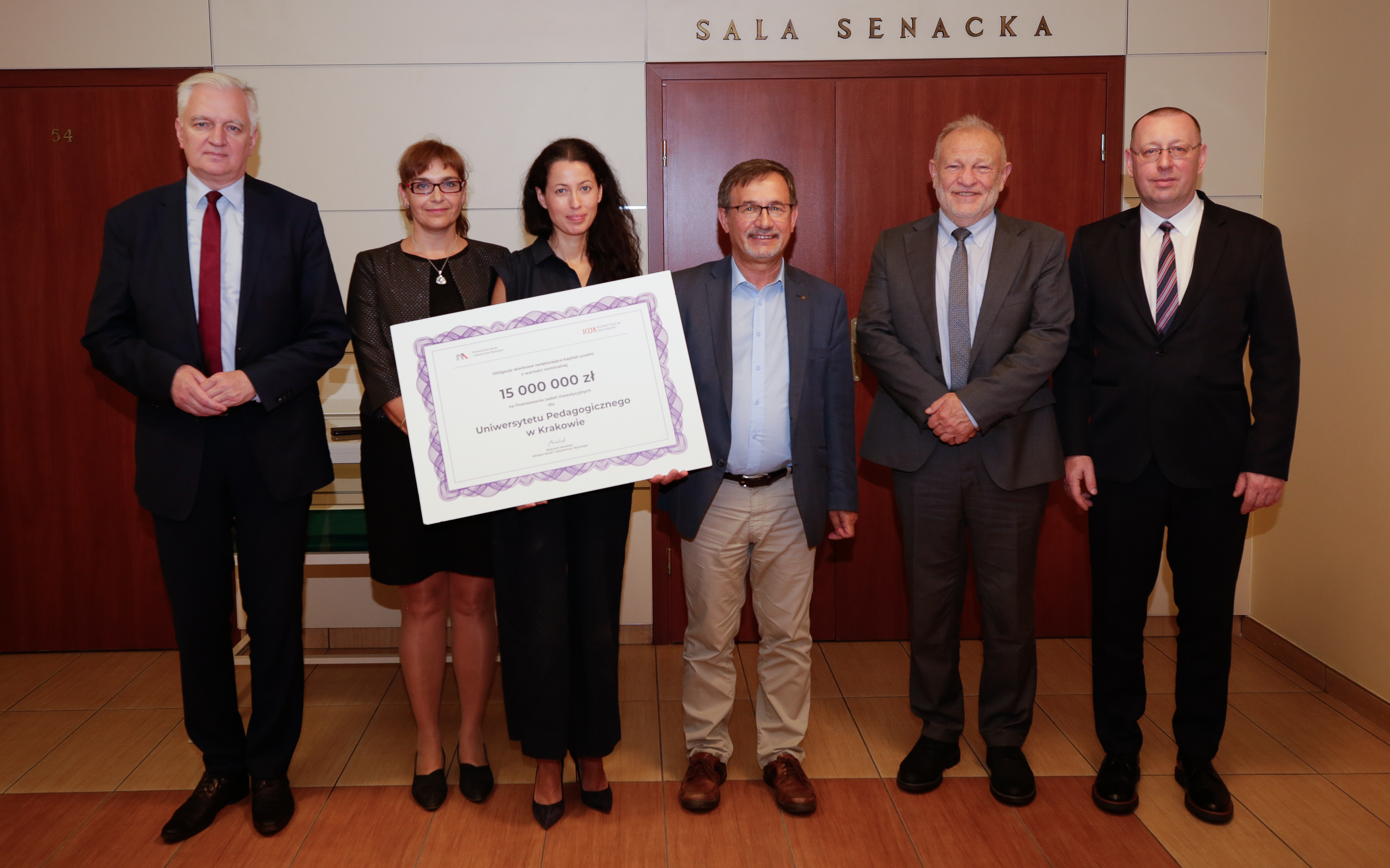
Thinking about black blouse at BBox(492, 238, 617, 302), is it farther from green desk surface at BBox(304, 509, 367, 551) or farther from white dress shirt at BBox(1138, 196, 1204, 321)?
white dress shirt at BBox(1138, 196, 1204, 321)

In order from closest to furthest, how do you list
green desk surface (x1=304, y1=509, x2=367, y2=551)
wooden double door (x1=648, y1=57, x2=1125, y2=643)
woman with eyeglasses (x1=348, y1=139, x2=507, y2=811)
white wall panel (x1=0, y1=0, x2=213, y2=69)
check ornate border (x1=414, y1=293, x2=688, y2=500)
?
check ornate border (x1=414, y1=293, x2=688, y2=500), woman with eyeglasses (x1=348, y1=139, x2=507, y2=811), green desk surface (x1=304, y1=509, x2=367, y2=551), white wall panel (x1=0, y1=0, x2=213, y2=69), wooden double door (x1=648, y1=57, x2=1125, y2=643)

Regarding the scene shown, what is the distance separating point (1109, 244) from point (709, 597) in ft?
5.11

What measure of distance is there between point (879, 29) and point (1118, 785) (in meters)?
2.98

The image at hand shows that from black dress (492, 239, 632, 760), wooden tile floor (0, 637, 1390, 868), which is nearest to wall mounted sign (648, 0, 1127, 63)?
black dress (492, 239, 632, 760)

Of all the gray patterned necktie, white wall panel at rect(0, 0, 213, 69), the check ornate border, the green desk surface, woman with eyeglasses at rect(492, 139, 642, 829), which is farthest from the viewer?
white wall panel at rect(0, 0, 213, 69)

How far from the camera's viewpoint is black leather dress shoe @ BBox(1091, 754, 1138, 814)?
2557 millimetres

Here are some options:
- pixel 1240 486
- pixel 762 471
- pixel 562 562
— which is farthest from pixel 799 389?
pixel 1240 486

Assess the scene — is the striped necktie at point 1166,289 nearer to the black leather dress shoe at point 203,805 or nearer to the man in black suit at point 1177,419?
the man in black suit at point 1177,419

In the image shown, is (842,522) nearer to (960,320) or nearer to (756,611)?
(756,611)

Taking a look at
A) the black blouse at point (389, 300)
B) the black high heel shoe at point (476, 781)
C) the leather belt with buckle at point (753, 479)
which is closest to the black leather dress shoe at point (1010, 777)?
the leather belt with buckle at point (753, 479)

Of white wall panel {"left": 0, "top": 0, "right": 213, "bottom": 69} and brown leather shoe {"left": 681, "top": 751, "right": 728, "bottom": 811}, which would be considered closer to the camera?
brown leather shoe {"left": 681, "top": 751, "right": 728, "bottom": 811}

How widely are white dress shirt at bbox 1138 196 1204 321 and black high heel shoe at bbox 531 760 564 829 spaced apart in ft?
7.06

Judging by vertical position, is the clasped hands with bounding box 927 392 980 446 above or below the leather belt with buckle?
above

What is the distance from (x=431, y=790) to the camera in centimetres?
265
